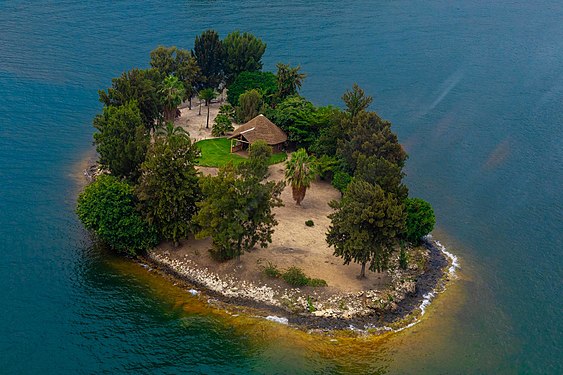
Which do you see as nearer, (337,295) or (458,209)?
(337,295)

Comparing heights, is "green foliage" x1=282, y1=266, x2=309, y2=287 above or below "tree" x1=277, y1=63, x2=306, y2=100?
below

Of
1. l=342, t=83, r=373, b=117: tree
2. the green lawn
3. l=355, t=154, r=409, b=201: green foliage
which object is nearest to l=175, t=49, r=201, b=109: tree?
the green lawn

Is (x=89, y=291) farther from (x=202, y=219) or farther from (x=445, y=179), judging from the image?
(x=445, y=179)

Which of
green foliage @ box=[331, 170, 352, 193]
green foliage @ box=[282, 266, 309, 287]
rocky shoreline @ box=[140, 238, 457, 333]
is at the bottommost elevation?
rocky shoreline @ box=[140, 238, 457, 333]

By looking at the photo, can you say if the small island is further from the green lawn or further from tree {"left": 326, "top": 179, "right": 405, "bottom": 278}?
the green lawn

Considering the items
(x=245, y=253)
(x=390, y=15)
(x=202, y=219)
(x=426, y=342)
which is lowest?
(x=426, y=342)

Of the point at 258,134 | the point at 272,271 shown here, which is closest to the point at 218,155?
the point at 258,134

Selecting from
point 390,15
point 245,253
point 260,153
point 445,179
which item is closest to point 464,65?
point 390,15

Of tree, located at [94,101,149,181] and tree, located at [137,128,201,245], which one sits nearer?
tree, located at [137,128,201,245]
